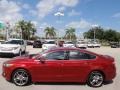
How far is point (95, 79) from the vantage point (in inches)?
436

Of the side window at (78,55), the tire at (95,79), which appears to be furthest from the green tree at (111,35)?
the tire at (95,79)

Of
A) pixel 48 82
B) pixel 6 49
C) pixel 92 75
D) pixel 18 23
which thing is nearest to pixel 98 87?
pixel 92 75

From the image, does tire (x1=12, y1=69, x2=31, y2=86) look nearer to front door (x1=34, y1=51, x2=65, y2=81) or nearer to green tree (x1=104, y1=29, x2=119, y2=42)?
front door (x1=34, y1=51, x2=65, y2=81)

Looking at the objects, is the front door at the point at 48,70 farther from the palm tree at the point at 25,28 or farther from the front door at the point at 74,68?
the palm tree at the point at 25,28

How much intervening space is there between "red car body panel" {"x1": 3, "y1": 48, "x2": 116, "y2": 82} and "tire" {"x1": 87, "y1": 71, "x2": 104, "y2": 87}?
0.14 meters

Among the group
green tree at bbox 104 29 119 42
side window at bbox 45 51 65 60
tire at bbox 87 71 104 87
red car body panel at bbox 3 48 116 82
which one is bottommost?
tire at bbox 87 71 104 87

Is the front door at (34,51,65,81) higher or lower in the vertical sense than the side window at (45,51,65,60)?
lower

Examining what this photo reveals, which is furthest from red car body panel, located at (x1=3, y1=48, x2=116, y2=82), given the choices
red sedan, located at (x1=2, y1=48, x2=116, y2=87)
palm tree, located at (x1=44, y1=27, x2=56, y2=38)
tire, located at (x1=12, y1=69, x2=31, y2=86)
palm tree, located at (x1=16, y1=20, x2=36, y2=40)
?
palm tree, located at (x1=44, y1=27, x2=56, y2=38)

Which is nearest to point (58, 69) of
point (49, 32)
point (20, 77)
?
point (20, 77)

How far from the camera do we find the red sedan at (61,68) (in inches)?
→ 425

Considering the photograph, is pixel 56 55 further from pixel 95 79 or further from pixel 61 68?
pixel 95 79

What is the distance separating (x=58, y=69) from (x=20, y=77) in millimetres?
1408

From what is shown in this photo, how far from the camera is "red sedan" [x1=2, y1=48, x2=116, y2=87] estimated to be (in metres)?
10.8

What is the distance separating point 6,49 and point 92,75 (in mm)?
14125
